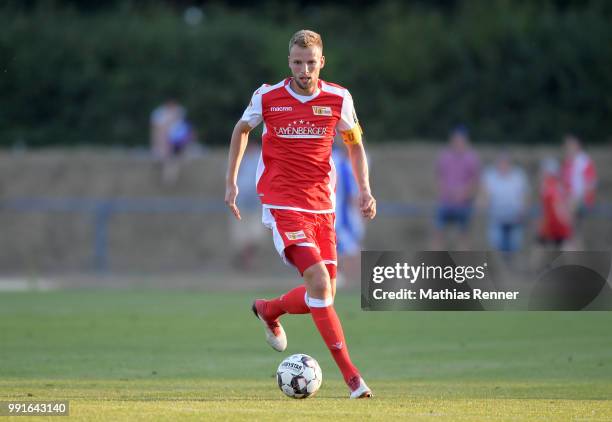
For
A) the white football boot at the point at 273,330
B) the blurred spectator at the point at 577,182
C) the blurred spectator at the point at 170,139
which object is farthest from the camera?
the blurred spectator at the point at 170,139

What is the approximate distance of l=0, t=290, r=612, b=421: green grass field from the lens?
9.01 meters

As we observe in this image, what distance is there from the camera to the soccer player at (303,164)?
32.7 ft

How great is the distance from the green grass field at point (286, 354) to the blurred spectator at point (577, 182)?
8019 millimetres

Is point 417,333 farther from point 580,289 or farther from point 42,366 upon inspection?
point 42,366

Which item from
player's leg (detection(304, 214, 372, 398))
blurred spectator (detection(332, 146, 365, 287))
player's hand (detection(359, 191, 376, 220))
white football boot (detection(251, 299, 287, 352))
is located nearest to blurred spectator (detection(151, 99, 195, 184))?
blurred spectator (detection(332, 146, 365, 287))

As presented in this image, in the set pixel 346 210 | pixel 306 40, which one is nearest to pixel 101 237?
pixel 346 210

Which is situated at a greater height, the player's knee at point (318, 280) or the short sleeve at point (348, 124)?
the short sleeve at point (348, 124)

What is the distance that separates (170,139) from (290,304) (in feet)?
79.9

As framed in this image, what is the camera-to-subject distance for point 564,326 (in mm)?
16625

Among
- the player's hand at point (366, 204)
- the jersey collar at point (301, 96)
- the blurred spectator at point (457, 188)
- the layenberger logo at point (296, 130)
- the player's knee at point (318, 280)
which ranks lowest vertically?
the blurred spectator at point (457, 188)

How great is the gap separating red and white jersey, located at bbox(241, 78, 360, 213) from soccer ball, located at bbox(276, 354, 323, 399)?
123 cm

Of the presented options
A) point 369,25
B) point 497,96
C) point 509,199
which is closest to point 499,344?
point 509,199

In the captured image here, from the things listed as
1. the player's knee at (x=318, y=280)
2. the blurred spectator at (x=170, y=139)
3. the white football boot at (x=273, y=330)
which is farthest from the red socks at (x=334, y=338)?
the blurred spectator at (x=170, y=139)

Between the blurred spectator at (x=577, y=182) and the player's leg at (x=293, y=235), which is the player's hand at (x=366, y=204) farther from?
the blurred spectator at (x=577, y=182)
